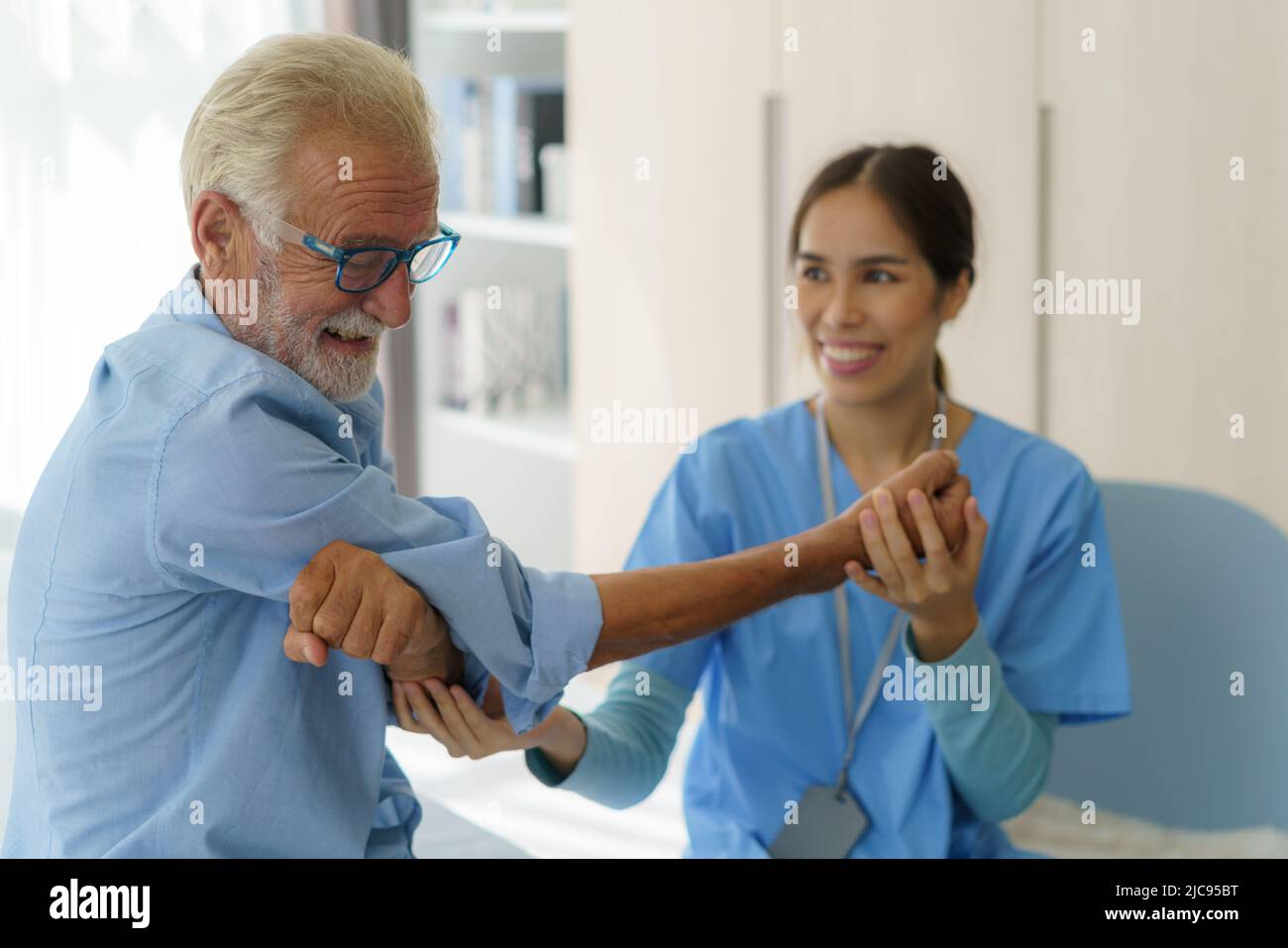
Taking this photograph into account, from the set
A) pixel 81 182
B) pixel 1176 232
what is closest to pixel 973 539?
pixel 1176 232

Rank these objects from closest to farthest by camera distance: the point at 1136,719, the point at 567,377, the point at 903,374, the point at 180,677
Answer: the point at 180,677 < the point at 903,374 < the point at 1136,719 < the point at 567,377

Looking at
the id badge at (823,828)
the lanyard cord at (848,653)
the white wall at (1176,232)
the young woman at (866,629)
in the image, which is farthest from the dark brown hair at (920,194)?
the white wall at (1176,232)

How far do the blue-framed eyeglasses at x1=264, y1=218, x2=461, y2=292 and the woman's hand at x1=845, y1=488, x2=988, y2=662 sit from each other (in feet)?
1.47

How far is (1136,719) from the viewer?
167 centimetres

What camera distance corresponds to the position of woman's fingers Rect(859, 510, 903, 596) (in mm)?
1222

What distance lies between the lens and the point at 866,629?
4.73 ft

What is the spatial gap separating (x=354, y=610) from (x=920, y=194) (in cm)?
81

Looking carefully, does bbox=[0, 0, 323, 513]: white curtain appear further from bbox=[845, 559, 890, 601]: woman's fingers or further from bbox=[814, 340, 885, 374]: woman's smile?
bbox=[845, 559, 890, 601]: woman's fingers

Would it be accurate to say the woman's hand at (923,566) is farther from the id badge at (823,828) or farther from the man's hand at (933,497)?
the id badge at (823,828)

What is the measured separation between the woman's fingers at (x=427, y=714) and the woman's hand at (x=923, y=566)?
37 cm

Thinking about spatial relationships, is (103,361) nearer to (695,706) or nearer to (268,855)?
(268,855)

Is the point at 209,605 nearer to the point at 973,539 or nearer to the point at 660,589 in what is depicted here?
the point at 660,589
